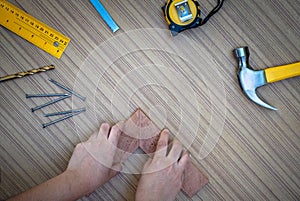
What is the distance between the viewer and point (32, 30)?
35.6 inches

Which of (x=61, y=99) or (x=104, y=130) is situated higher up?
(x=61, y=99)

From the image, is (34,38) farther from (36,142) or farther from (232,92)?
(232,92)

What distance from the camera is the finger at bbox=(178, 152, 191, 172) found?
918mm

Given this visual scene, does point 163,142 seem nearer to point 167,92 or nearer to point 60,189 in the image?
point 167,92

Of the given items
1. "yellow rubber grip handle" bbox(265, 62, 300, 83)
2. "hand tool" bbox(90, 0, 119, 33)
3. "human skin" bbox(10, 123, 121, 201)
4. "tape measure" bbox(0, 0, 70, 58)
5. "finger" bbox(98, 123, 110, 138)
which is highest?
"tape measure" bbox(0, 0, 70, 58)

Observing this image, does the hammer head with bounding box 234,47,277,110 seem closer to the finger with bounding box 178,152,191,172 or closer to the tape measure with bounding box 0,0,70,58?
the finger with bounding box 178,152,191,172

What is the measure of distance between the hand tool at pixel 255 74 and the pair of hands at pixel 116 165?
27cm

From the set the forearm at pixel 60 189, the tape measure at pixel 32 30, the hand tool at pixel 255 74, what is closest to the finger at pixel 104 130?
the forearm at pixel 60 189

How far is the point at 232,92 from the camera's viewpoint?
0.91m

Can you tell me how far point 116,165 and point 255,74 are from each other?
0.51 metres

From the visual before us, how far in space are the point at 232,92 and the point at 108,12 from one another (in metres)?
0.45

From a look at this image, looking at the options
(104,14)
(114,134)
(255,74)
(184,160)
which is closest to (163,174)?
(184,160)

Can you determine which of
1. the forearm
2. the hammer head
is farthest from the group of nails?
the hammer head

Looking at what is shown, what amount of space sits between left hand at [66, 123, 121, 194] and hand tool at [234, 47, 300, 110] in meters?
0.41
